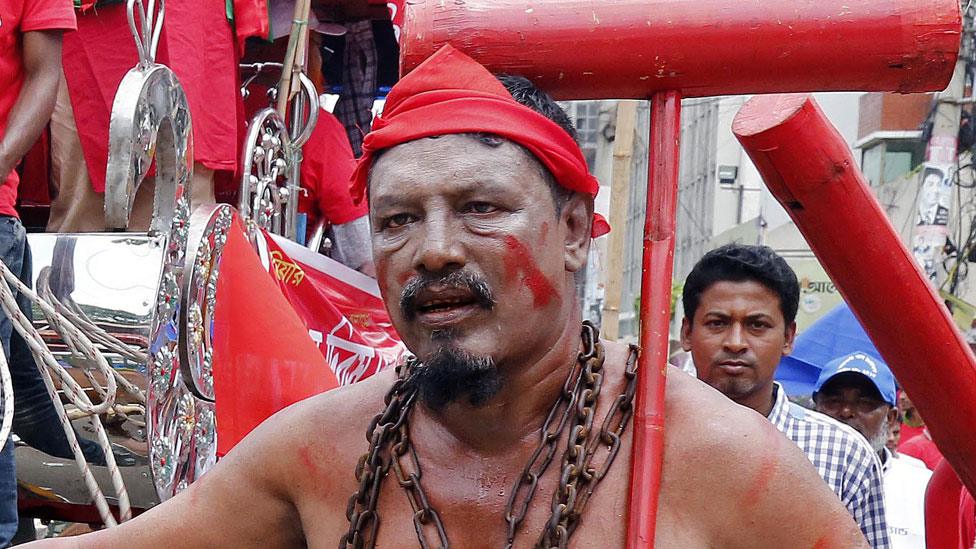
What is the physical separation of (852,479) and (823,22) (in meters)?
2.16

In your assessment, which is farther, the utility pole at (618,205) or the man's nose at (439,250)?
the utility pole at (618,205)

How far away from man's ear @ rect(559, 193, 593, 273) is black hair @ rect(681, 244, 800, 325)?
2253 millimetres

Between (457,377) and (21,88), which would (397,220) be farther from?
(21,88)

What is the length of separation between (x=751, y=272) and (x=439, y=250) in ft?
8.44

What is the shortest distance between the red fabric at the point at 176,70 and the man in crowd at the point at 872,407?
287 centimetres

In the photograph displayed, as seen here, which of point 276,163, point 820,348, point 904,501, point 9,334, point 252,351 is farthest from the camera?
point 820,348

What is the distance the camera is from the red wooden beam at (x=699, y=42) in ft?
6.66

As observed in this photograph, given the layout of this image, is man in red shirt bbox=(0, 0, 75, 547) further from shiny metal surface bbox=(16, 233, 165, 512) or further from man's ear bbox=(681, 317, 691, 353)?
man's ear bbox=(681, 317, 691, 353)

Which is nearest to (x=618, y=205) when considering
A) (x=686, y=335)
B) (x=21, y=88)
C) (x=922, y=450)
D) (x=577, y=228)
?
(x=922, y=450)

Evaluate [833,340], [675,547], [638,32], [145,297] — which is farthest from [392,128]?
[833,340]

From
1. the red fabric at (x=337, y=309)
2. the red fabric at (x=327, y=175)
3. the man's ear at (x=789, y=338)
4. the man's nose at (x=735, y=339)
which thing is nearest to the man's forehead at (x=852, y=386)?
the man's ear at (x=789, y=338)

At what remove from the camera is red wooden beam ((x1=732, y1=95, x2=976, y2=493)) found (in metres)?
2.04

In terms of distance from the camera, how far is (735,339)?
4.34 m

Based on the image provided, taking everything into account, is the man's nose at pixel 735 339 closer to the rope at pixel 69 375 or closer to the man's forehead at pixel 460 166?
the rope at pixel 69 375
